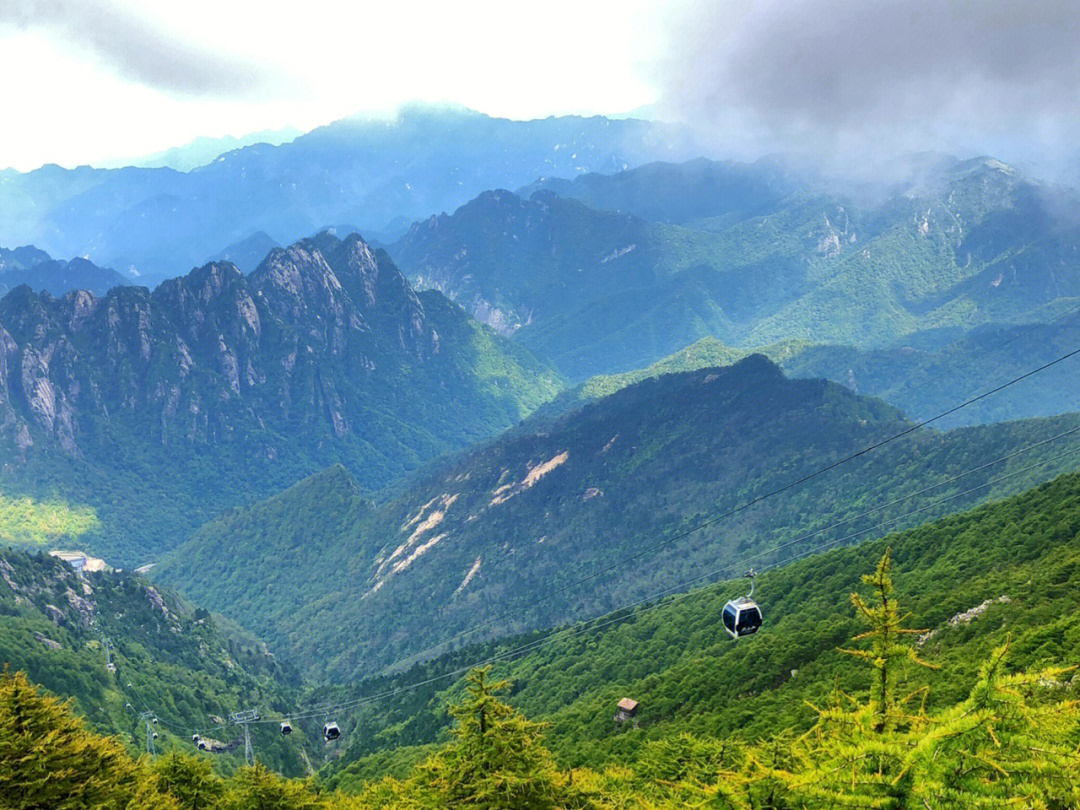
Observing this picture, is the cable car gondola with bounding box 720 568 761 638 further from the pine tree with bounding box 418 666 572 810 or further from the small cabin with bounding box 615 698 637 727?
the small cabin with bounding box 615 698 637 727

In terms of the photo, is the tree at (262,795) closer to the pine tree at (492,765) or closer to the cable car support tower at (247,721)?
the pine tree at (492,765)

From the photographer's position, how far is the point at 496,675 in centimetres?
19700

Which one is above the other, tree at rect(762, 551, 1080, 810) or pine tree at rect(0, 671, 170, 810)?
pine tree at rect(0, 671, 170, 810)

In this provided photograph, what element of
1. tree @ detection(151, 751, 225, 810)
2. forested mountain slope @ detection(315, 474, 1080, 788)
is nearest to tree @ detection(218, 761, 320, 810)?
tree @ detection(151, 751, 225, 810)

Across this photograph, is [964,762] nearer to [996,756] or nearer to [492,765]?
[996,756]

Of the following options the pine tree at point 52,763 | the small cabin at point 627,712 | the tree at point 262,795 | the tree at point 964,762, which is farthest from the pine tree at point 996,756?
the small cabin at point 627,712

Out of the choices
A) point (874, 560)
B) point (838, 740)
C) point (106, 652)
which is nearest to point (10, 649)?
point (106, 652)

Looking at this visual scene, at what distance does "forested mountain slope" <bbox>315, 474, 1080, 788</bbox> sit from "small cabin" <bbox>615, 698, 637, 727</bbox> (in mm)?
1799

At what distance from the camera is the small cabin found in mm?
126069

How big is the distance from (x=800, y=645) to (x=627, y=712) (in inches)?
1064

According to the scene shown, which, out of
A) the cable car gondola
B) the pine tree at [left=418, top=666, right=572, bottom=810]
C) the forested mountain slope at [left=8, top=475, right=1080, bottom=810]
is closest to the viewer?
the forested mountain slope at [left=8, top=475, right=1080, bottom=810]

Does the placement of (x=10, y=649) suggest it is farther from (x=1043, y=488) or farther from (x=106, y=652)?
(x=1043, y=488)

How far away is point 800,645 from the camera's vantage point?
11850 centimetres

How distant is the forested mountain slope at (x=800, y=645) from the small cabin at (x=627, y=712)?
1.80m
